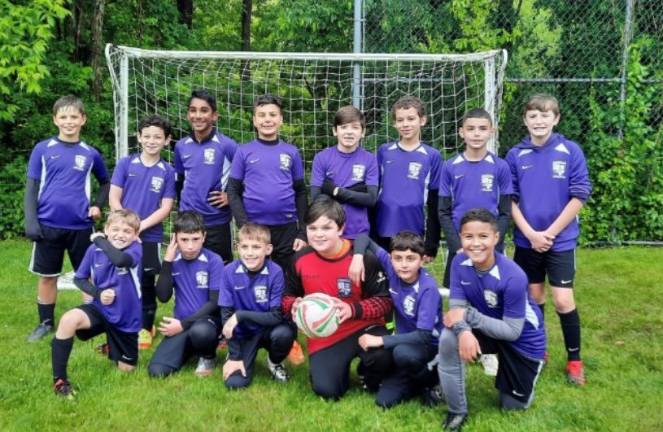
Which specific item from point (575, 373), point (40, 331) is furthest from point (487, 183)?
point (40, 331)

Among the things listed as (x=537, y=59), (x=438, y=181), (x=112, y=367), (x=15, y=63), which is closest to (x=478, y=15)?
(x=537, y=59)

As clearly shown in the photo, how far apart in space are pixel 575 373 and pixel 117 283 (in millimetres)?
2793

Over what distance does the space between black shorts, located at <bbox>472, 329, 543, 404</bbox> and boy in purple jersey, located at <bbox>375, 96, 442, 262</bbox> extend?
3.03ft

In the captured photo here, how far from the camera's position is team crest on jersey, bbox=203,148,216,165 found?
4512mm

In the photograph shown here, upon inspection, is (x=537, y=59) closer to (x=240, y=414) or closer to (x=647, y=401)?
(x=647, y=401)

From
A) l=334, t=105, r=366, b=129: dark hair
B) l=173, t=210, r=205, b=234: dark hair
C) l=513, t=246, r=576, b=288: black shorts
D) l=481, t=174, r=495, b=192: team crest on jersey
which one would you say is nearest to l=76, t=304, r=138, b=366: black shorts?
l=173, t=210, r=205, b=234: dark hair

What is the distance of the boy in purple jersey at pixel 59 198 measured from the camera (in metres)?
4.42

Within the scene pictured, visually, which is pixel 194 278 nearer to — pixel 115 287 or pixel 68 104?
pixel 115 287

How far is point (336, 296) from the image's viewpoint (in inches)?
146

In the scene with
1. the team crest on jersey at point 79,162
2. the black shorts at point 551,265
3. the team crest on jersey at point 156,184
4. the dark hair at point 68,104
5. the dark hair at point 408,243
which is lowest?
the black shorts at point 551,265

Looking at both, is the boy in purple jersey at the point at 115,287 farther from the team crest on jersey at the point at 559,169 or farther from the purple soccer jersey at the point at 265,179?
the team crest on jersey at the point at 559,169

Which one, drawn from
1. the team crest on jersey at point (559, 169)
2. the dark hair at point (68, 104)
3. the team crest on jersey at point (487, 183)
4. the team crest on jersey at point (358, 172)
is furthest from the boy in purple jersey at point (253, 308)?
the team crest on jersey at point (559, 169)

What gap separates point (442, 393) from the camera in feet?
11.0

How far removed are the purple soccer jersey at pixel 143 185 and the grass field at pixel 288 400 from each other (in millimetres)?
1002
